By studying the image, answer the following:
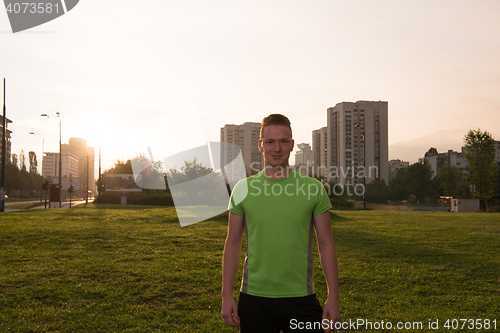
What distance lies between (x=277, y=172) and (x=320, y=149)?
4355 inches

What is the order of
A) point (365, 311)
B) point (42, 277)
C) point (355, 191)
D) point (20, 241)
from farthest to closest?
1. point (355, 191)
2. point (20, 241)
3. point (42, 277)
4. point (365, 311)

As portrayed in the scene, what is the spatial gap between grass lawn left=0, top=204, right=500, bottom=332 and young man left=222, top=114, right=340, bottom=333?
314 cm

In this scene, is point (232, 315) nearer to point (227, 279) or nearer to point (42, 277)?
point (227, 279)

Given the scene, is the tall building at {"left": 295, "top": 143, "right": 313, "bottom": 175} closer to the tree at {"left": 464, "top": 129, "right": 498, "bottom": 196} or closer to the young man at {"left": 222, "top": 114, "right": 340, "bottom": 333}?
the tree at {"left": 464, "top": 129, "right": 498, "bottom": 196}

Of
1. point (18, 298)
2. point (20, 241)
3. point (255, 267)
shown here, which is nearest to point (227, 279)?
point (255, 267)

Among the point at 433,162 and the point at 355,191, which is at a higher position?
the point at 433,162

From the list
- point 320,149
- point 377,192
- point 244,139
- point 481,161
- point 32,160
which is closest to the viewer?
point 481,161

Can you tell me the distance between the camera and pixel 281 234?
2.44m

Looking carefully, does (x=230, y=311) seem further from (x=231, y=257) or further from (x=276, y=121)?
(x=276, y=121)

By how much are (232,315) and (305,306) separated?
20.0 inches

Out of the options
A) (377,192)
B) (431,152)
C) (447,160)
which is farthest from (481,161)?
(431,152)

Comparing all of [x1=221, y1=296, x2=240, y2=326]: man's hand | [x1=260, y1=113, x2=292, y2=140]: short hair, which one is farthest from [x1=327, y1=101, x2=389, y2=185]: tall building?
[x1=221, y1=296, x2=240, y2=326]: man's hand

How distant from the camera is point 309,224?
2.51m

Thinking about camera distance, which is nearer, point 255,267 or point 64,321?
point 255,267
